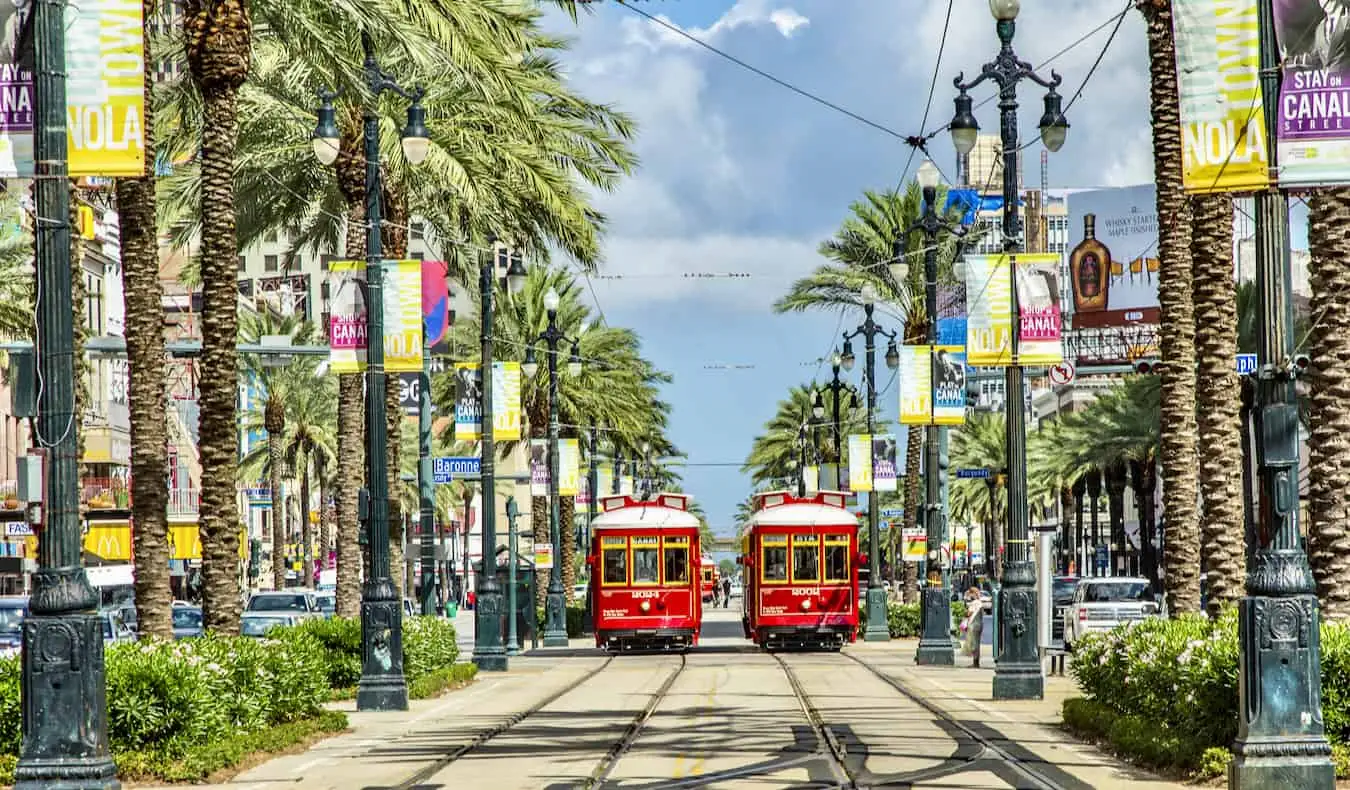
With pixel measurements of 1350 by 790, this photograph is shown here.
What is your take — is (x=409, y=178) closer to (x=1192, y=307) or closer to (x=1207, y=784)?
(x=1192, y=307)

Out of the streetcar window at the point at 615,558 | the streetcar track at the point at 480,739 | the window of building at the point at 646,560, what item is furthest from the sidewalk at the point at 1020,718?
the streetcar window at the point at 615,558

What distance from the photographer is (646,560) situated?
4503cm

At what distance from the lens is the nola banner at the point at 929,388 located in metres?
40.6

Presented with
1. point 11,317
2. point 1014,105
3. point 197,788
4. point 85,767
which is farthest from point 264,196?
point 85,767

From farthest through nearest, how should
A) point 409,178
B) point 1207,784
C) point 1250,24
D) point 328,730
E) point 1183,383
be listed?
1. point 409,178
2. point 1183,383
3. point 328,730
4. point 1207,784
5. point 1250,24

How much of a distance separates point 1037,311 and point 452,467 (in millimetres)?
19182

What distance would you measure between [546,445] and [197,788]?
38314mm

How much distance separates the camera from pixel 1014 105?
1052 inches

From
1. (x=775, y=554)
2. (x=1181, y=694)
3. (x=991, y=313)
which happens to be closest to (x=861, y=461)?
(x=775, y=554)

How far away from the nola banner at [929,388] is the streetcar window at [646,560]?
7217mm

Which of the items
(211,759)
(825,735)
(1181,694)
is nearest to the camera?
(1181,694)

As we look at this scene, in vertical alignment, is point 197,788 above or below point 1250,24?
below

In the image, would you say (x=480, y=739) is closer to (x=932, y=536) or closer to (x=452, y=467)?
(x=452, y=467)

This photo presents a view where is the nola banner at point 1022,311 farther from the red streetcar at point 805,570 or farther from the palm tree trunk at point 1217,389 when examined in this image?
the red streetcar at point 805,570
